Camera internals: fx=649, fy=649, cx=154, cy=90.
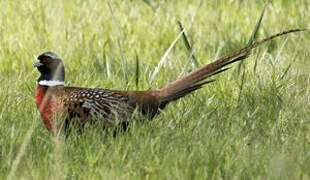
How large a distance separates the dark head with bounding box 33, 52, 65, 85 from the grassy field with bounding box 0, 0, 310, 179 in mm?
261

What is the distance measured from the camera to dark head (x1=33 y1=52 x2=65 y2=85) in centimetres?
411

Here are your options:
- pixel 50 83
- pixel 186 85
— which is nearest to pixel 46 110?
pixel 50 83

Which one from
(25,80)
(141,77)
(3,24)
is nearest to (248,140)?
(141,77)

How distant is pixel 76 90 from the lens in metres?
3.98

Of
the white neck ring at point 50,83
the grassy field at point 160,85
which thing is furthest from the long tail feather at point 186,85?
the white neck ring at point 50,83

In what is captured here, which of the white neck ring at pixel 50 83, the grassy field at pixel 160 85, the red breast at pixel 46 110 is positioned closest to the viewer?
the grassy field at pixel 160 85

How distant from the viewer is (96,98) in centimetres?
394

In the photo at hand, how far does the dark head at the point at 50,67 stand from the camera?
4105 millimetres

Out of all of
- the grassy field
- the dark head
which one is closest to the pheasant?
the dark head

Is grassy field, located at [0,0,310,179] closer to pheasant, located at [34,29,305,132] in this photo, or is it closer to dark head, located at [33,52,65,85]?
pheasant, located at [34,29,305,132]

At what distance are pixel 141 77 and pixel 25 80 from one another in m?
0.89

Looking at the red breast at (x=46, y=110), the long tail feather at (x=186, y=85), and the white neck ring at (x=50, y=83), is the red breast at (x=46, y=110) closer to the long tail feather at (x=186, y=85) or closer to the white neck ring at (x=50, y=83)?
the white neck ring at (x=50, y=83)

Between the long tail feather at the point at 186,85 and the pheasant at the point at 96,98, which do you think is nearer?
the pheasant at the point at 96,98

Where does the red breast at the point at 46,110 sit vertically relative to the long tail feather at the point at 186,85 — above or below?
below
